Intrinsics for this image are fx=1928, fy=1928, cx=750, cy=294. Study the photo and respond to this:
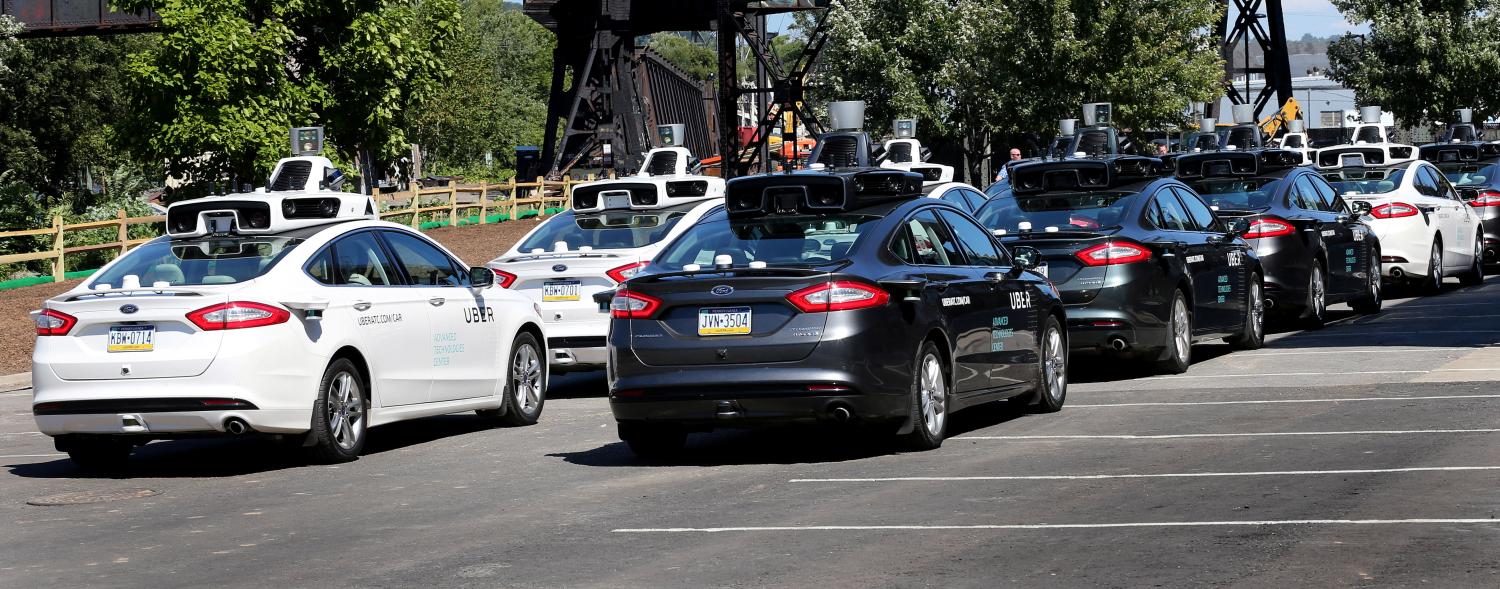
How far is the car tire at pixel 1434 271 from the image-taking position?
887 inches

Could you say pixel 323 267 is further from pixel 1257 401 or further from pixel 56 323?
pixel 1257 401

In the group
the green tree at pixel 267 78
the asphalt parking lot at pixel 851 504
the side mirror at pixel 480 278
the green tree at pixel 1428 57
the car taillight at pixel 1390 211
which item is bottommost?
the asphalt parking lot at pixel 851 504

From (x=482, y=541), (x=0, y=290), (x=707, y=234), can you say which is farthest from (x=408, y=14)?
(x=482, y=541)

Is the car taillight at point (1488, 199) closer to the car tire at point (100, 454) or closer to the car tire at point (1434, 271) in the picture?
the car tire at point (1434, 271)

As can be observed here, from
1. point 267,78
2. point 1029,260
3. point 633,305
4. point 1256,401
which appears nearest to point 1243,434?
point 1256,401

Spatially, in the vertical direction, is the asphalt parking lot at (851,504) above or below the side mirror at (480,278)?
below

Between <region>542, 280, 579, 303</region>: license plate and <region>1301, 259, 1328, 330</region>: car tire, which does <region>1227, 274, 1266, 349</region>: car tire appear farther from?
<region>542, 280, 579, 303</region>: license plate

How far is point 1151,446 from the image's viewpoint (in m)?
10.6

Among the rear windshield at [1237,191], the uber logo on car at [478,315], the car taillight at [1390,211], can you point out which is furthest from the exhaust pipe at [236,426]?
the car taillight at [1390,211]

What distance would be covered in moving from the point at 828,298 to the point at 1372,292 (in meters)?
11.6

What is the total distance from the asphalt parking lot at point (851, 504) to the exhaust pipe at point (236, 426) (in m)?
0.34

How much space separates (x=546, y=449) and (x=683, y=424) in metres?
1.54

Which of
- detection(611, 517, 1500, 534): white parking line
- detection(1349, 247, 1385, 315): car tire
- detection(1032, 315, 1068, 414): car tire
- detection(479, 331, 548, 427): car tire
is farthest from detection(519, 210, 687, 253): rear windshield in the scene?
detection(1349, 247, 1385, 315): car tire

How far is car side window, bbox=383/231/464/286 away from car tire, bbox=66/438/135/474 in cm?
209
